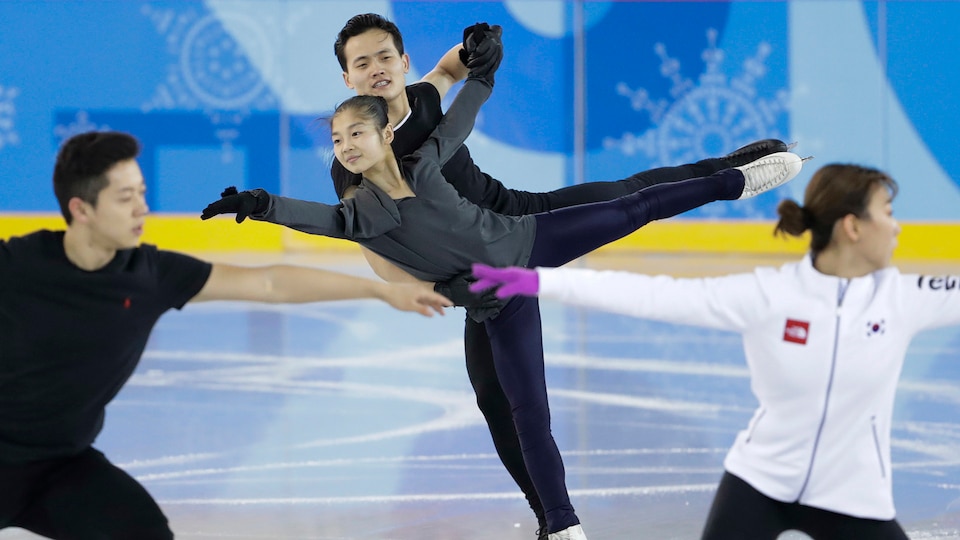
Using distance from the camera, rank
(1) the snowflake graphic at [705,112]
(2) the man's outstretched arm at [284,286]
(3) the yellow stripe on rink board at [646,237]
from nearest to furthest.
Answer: (2) the man's outstretched arm at [284,286] → (3) the yellow stripe on rink board at [646,237] → (1) the snowflake graphic at [705,112]

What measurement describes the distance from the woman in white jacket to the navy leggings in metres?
1.03

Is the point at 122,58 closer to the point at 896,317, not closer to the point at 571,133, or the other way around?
the point at 571,133

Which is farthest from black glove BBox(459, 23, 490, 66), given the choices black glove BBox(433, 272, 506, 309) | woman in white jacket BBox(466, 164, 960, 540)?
woman in white jacket BBox(466, 164, 960, 540)

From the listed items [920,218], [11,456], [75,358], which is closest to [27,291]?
[75,358]

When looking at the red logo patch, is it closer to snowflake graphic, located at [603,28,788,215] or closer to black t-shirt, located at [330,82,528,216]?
black t-shirt, located at [330,82,528,216]

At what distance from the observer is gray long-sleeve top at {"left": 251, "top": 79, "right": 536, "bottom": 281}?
11.1 feet

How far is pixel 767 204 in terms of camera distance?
1180 centimetres

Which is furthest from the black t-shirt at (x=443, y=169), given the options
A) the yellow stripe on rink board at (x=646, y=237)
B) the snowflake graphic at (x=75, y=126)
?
the snowflake graphic at (x=75, y=126)

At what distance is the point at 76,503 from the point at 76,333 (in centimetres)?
34

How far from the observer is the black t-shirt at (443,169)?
12.3 feet

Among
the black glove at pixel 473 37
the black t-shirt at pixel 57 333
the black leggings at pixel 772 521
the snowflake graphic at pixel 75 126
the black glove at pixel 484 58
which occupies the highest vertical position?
the snowflake graphic at pixel 75 126

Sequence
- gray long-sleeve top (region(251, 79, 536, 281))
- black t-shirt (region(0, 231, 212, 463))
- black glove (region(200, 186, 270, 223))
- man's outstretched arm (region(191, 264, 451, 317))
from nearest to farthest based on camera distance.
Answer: black t-shirt (region(0, 231, 212, 463))
man's outstretched arm (region(191, 264, 451, 317))
black glove (region(200, 186, 270, 223))
gray long-sleeve top (region(251, 79, 536, 281))

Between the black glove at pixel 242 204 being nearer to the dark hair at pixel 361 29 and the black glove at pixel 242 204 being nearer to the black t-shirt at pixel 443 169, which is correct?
the black t-shirt at pixel 443 169

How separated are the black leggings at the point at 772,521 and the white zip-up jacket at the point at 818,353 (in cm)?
2
